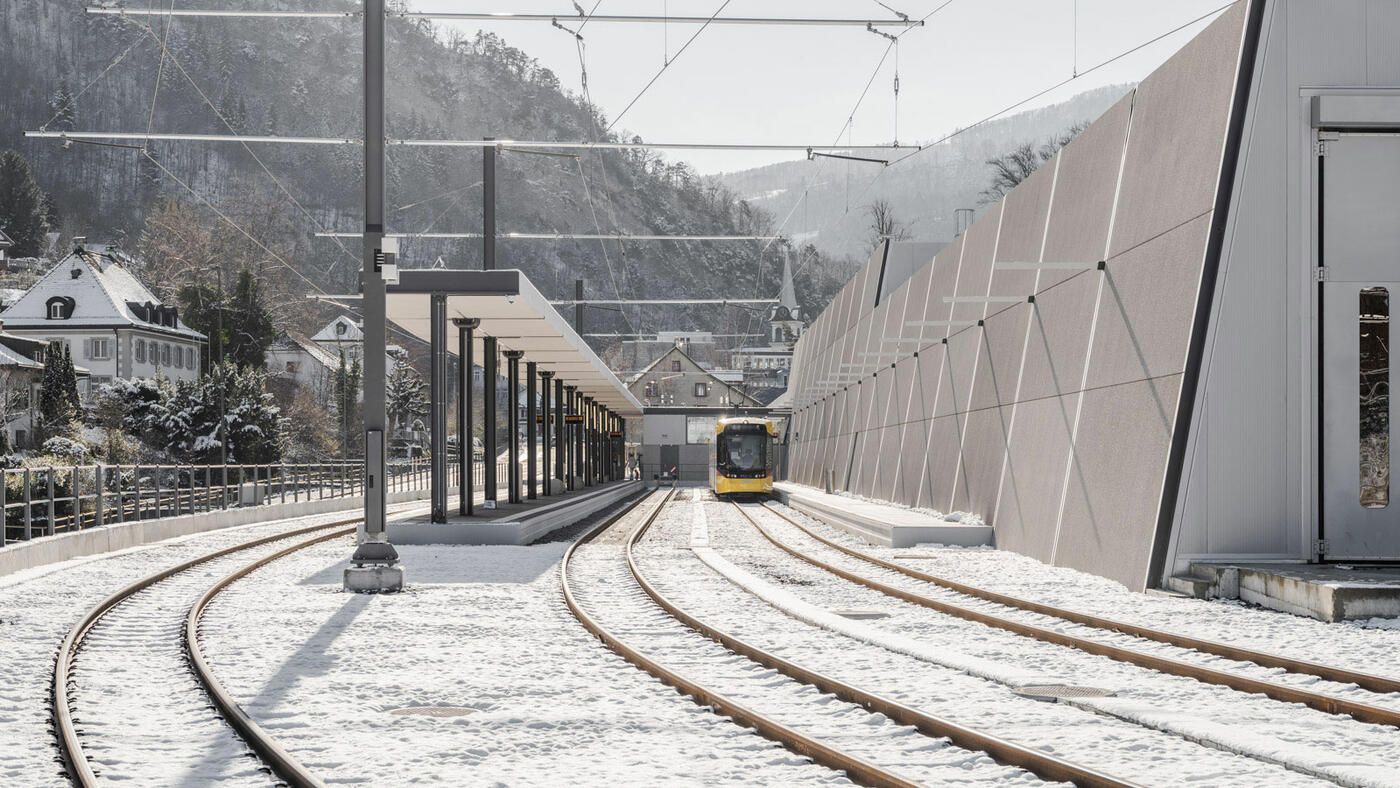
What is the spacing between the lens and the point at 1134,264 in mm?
16375

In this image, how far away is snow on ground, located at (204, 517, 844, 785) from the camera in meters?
6.92

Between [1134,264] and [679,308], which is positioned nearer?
[1134,264]

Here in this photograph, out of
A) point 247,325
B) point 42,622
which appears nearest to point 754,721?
point 42,622

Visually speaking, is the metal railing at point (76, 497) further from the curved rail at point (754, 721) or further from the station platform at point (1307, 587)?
the station platform at point (1307, 587)

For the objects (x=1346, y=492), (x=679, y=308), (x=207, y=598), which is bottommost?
(x=207, y=598)

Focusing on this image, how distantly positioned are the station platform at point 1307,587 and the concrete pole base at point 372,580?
8.09m

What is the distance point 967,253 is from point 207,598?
1661 cm

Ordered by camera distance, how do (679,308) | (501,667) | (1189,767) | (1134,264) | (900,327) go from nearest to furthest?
1. (1189,767)
2. (501,667)
3. (1134,264)
4. (900,327)
5. (679,308)

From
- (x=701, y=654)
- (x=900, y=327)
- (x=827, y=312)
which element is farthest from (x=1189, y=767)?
(x=827, y=312)

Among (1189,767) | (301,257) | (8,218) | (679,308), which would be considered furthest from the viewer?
(679,308)

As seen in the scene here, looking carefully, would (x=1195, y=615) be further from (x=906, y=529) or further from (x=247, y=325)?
(x=247, y=325)

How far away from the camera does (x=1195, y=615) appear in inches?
500

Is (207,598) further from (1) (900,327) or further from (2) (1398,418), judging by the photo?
(1) (900,327)

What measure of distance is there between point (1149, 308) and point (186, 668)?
10.3 meters
